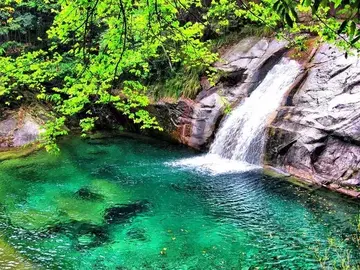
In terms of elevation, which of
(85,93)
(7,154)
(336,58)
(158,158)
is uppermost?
(336,58)

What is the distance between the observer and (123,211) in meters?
8.36

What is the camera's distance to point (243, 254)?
646 cm

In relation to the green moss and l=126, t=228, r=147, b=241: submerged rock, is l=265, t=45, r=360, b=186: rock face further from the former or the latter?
the green moss

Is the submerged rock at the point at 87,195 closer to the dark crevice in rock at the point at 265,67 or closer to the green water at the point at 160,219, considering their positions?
the green water at the point at 160,219

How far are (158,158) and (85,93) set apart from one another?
21.7 ft

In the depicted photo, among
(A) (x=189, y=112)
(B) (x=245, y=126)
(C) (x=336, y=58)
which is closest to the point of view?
(C) (x=336, y=58)

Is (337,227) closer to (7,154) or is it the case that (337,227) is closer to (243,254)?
(243,254)

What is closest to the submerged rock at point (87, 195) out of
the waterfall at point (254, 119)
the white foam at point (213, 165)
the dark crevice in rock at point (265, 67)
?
the white foam at point (213, 165)

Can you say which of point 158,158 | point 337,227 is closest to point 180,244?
point 337,227

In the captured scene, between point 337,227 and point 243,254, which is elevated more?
point 337,227

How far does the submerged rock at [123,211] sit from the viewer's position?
7.98 metres

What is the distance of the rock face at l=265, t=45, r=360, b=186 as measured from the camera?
9.26m

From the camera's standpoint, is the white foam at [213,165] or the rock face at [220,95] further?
the rock face at [220,95]

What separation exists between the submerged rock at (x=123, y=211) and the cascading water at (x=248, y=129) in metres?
2.90
